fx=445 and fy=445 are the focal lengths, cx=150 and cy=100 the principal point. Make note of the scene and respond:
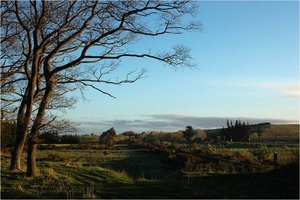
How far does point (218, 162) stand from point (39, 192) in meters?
12.7

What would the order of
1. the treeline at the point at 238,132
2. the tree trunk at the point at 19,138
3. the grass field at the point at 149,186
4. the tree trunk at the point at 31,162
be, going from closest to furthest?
the grass field at the point at 149,186
the tree trunk at the point at 31,162
the tree trunk at the point at 19,138
the treeline at the point at 238,132

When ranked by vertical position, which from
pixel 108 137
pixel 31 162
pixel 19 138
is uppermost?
pixel 19 138

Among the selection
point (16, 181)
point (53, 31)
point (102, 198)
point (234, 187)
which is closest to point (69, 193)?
point (102, 198)

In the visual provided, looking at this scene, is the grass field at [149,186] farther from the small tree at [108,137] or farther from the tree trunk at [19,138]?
the small tree at [108,137]

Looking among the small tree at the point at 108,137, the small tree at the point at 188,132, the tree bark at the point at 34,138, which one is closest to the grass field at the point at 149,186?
the tree bark at the point at 34,138

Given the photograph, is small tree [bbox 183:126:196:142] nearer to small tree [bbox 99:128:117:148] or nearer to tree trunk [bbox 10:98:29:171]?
Answer: small tree [bbox 99:128:117:148]

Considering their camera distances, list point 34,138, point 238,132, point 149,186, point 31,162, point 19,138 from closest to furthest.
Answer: point 149,186 < point 31,162 < point 34,138 < point 19,138 < point 238,132

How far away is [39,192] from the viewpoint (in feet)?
51.8

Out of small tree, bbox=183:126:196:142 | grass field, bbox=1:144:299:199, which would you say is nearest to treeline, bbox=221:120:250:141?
small tree, bbox=183:126:196:142

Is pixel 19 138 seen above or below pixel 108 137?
above

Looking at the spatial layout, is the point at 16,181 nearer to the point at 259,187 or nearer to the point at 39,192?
the point at 39,192

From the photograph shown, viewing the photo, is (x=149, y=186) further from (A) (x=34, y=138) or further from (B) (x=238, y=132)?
(B) (x=238, y=132)

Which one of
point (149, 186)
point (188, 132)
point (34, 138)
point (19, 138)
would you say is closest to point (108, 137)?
point (188, 132)

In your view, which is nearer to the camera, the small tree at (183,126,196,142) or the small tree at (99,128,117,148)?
the small tree at (99,128,117,148)
